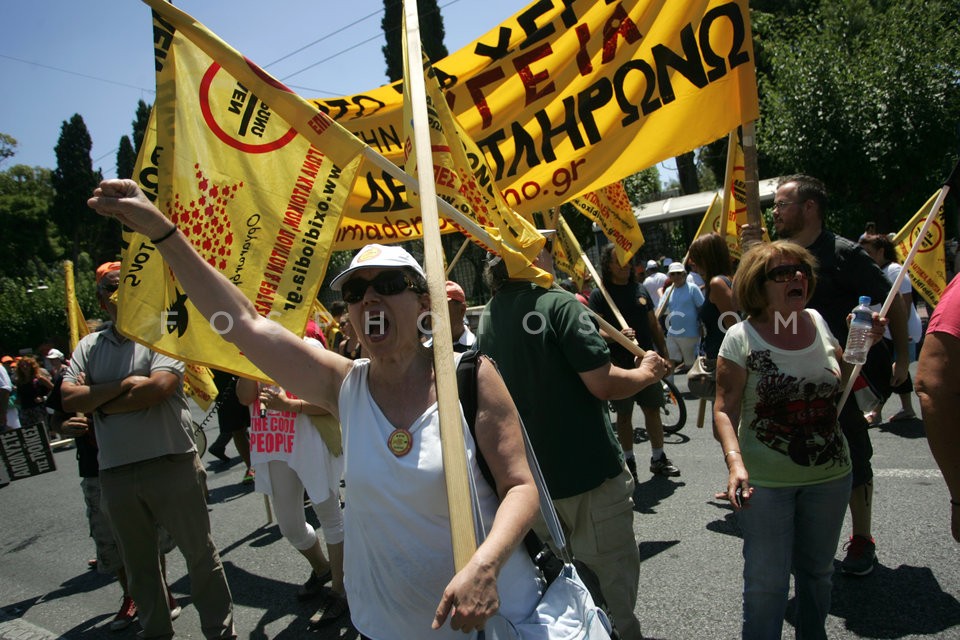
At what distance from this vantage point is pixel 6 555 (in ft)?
23.1

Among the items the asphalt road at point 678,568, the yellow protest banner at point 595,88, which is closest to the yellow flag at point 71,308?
the asphalt road at point 678,568

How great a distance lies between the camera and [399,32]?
30703 millimetres

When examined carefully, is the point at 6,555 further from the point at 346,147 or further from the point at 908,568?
the point at 908,568

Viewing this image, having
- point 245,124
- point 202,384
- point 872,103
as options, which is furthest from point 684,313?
point 872,103

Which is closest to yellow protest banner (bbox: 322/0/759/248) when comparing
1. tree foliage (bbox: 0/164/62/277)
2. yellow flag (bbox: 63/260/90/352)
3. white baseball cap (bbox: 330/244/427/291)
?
white baseball cap (bbox: 330/244/427/291)

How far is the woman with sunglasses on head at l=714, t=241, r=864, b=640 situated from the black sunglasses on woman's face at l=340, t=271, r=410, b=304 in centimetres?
148

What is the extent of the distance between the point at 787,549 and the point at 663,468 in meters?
3.37

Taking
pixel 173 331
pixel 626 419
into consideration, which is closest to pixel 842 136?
pixel 626 419

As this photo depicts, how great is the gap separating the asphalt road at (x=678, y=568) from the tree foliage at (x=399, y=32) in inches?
1050

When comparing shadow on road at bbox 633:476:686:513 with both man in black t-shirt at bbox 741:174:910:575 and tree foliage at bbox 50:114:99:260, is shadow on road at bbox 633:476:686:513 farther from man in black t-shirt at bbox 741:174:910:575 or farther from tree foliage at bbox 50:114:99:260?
tree foliage at bbox 50:114:99:260

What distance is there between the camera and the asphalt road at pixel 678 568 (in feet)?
11.5

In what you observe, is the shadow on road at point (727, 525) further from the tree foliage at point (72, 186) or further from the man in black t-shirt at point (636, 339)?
the tree foliage at point (72, 186)

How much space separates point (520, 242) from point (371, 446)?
4.64 ft

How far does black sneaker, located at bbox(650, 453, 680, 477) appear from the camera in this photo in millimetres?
6109
